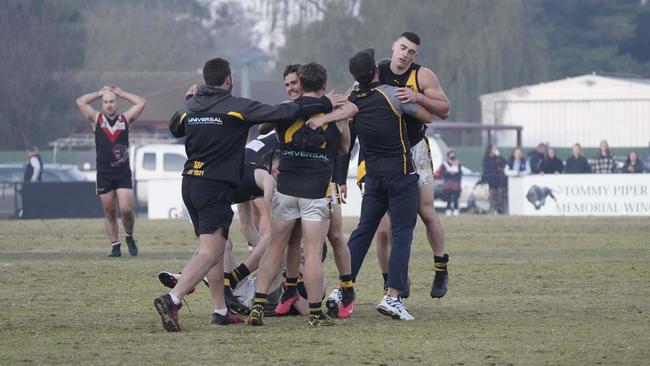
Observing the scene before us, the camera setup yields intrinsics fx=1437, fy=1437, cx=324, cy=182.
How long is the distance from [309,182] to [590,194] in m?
22.5

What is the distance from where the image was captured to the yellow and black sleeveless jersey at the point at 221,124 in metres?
10.1

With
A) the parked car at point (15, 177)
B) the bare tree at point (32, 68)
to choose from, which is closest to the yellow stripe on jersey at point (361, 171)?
the parked car at point (15, 177)

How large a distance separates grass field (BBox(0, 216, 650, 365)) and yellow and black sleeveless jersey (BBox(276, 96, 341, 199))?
1015mm

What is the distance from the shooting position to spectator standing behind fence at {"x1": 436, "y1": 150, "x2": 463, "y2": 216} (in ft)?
118

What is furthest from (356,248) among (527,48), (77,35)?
(527,48)

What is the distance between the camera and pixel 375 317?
1102 centimetres

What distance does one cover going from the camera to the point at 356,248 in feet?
37.2

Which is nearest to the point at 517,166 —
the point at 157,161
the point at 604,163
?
the point at 604,163

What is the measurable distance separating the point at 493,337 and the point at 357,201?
22.4 metres

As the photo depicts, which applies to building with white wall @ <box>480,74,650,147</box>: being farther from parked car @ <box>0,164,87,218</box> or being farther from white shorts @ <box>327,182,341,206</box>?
white shorts @ <box>327,182,341,206</box>

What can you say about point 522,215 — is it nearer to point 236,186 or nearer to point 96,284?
point 96,284

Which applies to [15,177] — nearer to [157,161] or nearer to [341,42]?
[157,161]

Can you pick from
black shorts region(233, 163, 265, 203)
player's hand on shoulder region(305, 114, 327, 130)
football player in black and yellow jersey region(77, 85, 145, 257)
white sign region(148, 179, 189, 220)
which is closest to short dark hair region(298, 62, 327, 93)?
player's hand on shoulder region(305, 114, 327, 130)

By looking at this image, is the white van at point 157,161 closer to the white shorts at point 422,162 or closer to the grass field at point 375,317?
the grass field at point 375,317
